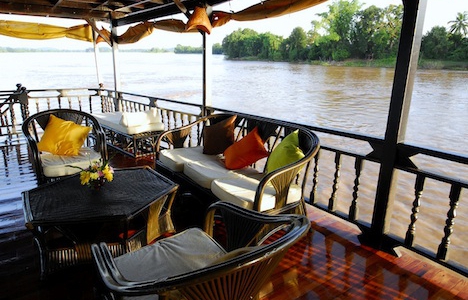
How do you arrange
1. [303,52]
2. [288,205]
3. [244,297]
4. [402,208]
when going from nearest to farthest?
[244,297]
[288,205]
[402,208]
[303,52]

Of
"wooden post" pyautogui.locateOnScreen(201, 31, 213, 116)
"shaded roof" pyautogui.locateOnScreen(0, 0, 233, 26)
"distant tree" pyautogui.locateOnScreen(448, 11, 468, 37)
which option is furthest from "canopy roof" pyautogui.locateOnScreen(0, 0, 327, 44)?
"distant tree" pyautogui.locateOnScreen(448, 11, 468, 37)

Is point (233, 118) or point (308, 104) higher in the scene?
point (233, 118)

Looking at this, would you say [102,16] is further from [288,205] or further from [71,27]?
[288,205]

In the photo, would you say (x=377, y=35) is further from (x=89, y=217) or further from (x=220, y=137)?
(x=89, y=217)

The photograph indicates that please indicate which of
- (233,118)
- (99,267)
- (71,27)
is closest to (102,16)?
(71,27)

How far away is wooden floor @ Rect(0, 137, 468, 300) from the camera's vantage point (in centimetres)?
183

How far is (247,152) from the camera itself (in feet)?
9.26

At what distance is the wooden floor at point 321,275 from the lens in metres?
1.83

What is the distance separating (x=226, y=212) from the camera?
63.2 inches

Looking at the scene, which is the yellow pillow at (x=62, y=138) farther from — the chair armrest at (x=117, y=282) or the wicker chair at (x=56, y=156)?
the chair armrest at (x=117, y=282)

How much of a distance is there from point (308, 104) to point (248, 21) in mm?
10429

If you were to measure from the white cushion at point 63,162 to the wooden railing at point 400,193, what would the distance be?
1.59 m

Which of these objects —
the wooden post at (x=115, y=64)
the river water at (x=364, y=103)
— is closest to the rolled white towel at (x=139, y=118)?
the river water at (x=364, y=103)

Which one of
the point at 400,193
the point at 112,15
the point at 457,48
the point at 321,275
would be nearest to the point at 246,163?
the point at 321,275
